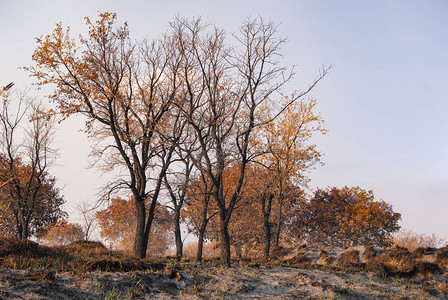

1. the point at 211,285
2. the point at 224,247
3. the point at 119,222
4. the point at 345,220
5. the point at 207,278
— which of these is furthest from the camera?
the point at 119,222

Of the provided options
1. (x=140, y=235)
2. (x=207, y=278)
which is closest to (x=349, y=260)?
(x=207, y=278)

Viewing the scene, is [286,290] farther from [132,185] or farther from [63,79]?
[63,79]

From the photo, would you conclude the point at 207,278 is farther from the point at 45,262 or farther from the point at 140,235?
the point at 140,235

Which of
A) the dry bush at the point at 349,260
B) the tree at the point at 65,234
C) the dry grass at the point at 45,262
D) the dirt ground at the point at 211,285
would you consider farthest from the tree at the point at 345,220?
the tree at the point at 65,234

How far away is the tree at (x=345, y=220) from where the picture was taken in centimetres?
3409

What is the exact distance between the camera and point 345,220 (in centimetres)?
3422

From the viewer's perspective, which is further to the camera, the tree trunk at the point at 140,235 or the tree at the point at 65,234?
the tree at the point at 65,234

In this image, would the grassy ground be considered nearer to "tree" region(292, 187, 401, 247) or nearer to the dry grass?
the dry grass

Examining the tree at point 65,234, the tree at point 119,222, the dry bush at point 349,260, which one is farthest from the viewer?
the tree at point 65,234

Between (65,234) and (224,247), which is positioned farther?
(65,234)

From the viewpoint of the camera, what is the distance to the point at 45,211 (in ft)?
106

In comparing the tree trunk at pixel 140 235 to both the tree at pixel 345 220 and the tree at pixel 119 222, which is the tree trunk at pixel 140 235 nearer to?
the tree at pixel 345 220

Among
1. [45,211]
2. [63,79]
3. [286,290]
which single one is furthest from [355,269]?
[45,211]

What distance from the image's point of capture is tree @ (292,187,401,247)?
112 feet
